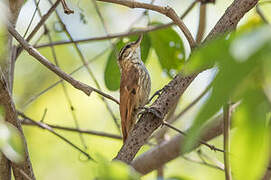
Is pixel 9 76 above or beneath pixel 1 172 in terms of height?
above

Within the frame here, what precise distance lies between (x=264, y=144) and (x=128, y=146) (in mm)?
1570

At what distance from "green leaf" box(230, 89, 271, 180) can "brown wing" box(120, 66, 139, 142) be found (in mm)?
3070

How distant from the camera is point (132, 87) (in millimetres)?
4609

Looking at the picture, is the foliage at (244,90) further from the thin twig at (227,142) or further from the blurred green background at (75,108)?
the blurred green background at (75,108)

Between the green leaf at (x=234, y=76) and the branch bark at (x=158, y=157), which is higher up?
the green leaf at (x=234, y=76)

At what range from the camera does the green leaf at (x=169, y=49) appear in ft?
14.4

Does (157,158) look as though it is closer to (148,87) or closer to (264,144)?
(148,87)

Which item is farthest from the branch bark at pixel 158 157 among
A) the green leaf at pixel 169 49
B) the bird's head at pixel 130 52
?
the bird's head at pixel 130 52

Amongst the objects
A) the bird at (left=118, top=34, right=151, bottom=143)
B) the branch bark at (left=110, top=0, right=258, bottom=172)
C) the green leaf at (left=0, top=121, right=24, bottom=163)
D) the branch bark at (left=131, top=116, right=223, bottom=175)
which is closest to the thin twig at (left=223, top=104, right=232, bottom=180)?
the branch bark at (left=110, top=0, right=258, bottom=172)

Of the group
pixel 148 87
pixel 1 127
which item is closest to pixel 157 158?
pixel 148 87

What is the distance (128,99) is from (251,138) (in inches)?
134

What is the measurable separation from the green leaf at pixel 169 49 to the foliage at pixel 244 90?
3.14 m

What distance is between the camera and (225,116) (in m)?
3.25

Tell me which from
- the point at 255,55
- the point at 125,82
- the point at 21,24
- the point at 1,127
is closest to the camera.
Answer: the point at 255,55
